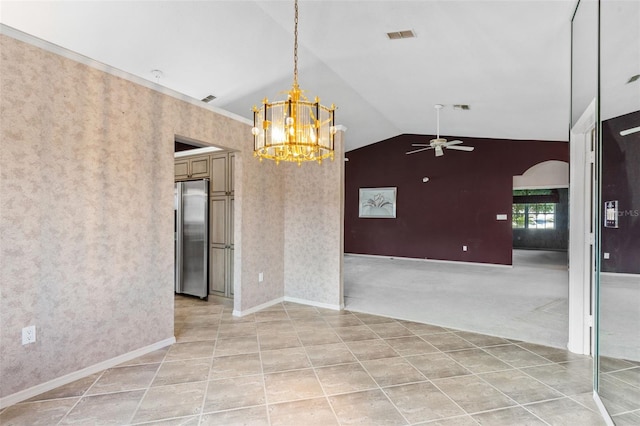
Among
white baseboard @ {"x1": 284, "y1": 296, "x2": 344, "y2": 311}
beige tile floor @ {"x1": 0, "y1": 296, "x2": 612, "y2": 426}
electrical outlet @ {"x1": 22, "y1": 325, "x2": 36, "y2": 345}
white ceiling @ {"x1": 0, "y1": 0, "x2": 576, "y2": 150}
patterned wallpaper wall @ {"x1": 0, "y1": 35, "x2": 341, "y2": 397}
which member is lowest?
beige tile floor @ {"x1": 0, "y1": 296, "x2": 612, "y2": 426}

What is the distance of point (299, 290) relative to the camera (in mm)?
4711

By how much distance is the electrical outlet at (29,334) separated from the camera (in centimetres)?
224

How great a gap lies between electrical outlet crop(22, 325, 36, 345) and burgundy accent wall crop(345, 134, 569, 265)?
27.1 feet

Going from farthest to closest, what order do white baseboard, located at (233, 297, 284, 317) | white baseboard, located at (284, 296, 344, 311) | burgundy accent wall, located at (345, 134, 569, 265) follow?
1. burgundy accent wall, located at (345, 134, 569, 265)
2. white baseboard, located at (284, 296, 344, 311)
3. white baseboard, located at (233, 297, 284, 317)

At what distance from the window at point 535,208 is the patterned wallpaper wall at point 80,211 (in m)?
12.4

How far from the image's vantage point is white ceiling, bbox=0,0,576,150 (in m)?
3.03

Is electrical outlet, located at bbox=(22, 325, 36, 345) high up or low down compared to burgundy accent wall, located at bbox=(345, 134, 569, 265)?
down

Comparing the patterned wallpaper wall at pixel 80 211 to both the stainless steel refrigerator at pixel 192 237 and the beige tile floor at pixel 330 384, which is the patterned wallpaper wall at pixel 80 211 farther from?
the stainless steel refrigerator at pixel 192 237

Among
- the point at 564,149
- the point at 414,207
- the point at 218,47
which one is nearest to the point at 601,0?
the point at 218,47

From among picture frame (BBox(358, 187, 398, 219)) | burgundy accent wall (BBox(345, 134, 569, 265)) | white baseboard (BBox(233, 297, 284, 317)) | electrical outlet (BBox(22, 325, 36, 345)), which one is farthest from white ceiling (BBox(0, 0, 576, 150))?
picture frame (BBox(358, 187, 398, 219))

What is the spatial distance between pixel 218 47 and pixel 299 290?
3267mm

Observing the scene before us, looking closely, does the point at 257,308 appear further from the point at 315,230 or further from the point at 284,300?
the point at 315,230

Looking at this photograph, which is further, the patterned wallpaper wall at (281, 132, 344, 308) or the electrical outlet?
the patterned wallpaper wall at (281, 132, 344, 308)

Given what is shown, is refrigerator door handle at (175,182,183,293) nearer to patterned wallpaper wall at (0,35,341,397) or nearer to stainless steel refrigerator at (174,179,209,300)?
stainless steel refrigerator at (174,179,209,300)
